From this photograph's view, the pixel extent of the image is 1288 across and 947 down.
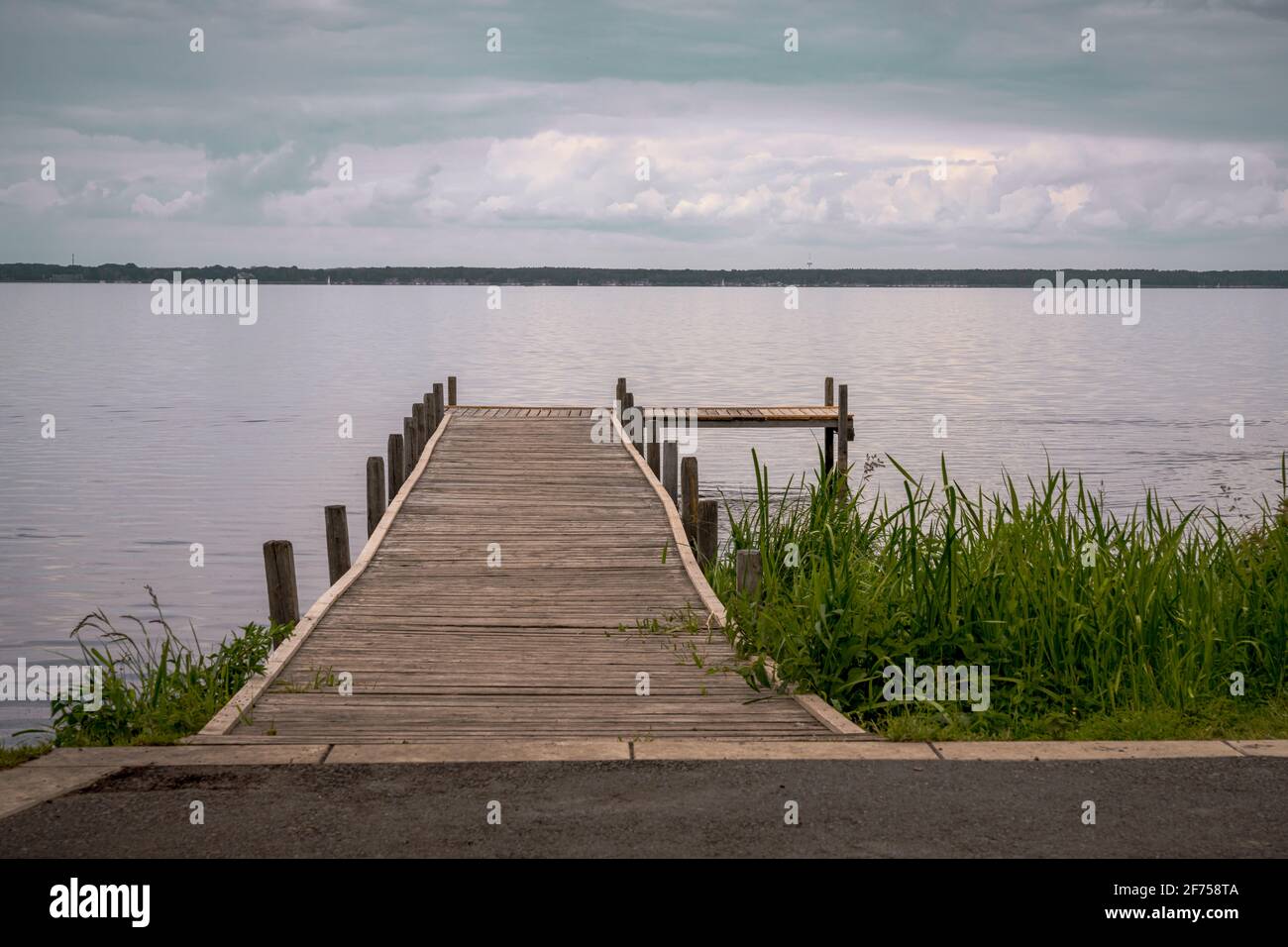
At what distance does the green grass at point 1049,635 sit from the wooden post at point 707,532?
9.82ft

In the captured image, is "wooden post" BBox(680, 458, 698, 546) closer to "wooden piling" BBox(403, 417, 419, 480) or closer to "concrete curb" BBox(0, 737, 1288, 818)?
"concrete curb" BBox(0, 737, 1288, 818)

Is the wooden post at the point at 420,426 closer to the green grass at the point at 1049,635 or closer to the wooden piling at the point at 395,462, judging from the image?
the wooden piling at the point at 395,462

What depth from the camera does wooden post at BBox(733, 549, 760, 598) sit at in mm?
9359

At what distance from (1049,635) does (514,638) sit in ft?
12.5

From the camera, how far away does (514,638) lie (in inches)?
379

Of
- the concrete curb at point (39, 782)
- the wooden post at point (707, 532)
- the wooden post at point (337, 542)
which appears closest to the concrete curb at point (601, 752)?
the concrete curb at point (39, 782)

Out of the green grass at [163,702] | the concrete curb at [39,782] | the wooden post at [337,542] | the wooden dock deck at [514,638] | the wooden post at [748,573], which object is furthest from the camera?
the wooden post at [337,542]

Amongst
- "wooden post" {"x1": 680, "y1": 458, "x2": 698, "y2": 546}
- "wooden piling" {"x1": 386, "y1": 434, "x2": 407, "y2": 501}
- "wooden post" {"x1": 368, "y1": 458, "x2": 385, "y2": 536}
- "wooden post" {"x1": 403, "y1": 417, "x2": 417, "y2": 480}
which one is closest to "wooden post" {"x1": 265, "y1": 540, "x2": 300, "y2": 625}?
"wooden post" {"x1": 680, "y1": 458, "x2": 698, "y2": 546}

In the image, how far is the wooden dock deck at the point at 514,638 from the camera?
291 inches

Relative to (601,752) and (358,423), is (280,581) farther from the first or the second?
(358,423)

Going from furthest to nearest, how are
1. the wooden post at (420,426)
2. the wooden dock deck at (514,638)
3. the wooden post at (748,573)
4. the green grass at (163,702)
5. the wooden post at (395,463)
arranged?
1. the wooden post at (420,426)
2. the wooden post at (395,463)
3. the wooden post at (748,573)
4. the green grass at (163,702)
5. the wooden dock deck at (514,638)

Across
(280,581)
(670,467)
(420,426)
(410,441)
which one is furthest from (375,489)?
(280,581)

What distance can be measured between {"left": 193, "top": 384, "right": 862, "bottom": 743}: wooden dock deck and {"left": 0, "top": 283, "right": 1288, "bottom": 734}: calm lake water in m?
4.63
